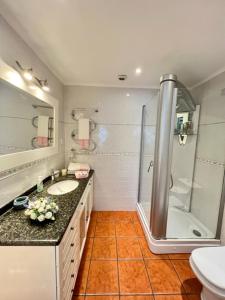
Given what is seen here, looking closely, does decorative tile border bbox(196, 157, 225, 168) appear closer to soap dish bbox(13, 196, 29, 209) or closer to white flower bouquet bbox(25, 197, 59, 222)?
white flower bouquet bbox(25, 197, 59, 222)

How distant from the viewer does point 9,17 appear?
47.9 inches

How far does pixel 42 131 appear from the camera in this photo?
6.20 feet

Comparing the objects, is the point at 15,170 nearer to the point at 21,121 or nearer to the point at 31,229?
the point at 21,121

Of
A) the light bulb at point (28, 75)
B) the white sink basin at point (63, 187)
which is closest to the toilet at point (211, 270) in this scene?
the white sink basin at point (63, 187)

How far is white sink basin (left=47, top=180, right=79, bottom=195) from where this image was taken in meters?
1.98

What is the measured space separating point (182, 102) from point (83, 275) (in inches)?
89.7

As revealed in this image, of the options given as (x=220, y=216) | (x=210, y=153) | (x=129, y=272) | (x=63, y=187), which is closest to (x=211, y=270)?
(x=129, y=272)

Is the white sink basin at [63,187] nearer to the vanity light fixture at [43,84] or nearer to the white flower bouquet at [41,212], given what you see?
the white flower bouquet at [41,212]

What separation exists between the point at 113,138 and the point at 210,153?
147 centimetres

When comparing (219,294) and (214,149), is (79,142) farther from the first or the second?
(219,294)

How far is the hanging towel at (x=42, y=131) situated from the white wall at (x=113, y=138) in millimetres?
828

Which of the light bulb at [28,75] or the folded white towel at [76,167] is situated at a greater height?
the light bulb at [28,75]

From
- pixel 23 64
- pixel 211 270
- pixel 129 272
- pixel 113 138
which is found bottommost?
pixel 129 272

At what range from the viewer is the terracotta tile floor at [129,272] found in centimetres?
150
